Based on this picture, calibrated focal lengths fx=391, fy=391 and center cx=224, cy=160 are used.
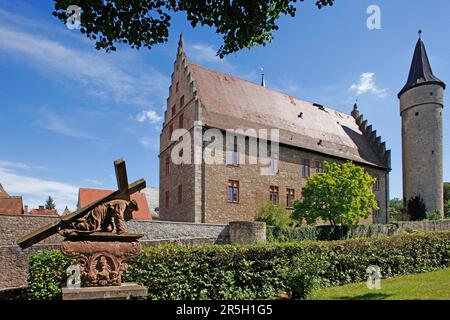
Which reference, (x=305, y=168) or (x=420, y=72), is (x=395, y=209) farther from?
(x=305, y=168)

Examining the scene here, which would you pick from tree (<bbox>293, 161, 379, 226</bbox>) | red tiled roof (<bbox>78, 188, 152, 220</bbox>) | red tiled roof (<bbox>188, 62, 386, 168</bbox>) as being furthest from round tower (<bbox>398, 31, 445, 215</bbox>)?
red tiled roof (<bbox>78, 188, 152, 220</bbox>)

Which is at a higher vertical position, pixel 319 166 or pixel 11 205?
pixel 319 166

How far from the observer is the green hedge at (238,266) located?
32.9 ft

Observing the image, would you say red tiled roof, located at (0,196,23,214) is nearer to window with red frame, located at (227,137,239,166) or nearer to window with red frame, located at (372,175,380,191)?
window with red frame, located at (227,137,239,166)

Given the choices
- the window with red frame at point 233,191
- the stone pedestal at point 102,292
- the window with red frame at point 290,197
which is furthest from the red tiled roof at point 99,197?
the stone pedestal at point 102,292

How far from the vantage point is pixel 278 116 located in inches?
1324

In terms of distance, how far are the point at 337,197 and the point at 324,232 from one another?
2674mm

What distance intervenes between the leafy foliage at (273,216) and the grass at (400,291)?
41.8 ft

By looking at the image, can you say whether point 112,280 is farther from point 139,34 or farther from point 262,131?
point 262,131

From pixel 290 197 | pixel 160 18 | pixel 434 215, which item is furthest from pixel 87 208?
pixel 434 215

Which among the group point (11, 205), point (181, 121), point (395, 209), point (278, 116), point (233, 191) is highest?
point (278, 116)
